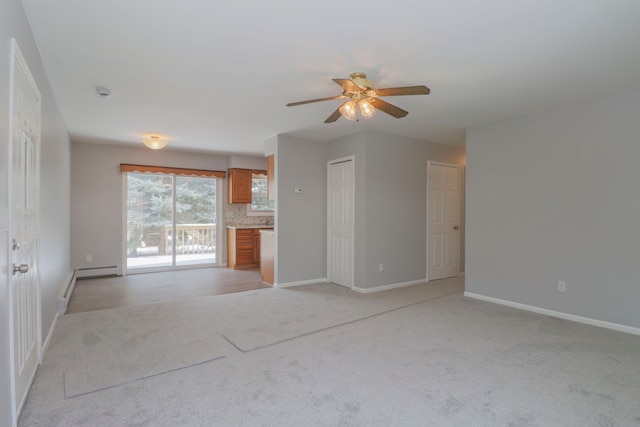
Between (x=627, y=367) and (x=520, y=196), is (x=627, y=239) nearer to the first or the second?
(x=520, y=196)

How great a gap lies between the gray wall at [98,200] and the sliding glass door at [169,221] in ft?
0.73

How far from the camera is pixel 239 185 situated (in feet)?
23.7

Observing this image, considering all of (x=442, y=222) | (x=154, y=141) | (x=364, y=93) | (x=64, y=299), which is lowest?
(x=64, y=299)

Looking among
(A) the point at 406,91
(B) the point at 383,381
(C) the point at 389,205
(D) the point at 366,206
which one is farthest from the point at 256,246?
(A) the point at 406,91

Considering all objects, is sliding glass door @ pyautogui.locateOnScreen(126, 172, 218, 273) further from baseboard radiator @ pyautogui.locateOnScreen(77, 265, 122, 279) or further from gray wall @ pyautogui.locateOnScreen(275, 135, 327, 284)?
gray wall @ pyautogui.locateOnScreen(275, 135, 327, 284)

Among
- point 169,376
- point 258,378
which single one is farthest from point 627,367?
point 169,376

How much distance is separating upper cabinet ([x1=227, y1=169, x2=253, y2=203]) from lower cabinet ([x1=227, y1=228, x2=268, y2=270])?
0.68 metres

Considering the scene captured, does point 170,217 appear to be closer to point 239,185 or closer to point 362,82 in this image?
point 239,185

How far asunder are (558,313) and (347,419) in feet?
10.2

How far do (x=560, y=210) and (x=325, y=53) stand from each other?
3138 mm

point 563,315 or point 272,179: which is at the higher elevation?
point 272,179

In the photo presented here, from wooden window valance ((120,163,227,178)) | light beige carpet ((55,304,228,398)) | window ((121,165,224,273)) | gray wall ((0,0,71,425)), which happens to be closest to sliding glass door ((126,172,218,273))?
window ((121,165,224,273))

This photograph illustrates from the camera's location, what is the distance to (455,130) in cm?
477

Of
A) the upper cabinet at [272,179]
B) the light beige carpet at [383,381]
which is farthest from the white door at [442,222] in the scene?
the upper cabinet at [272,179]
